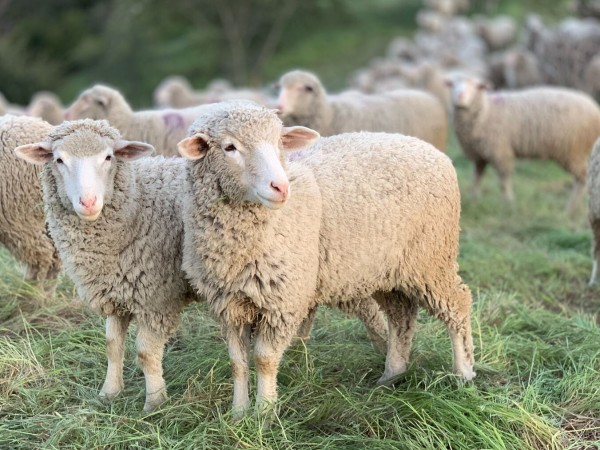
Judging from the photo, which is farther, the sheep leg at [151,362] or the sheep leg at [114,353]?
the sheep leg at [114,353]

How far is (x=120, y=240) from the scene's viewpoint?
346cm

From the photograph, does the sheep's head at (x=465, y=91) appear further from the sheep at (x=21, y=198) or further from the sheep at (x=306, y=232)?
the sheep at (x=21, y=198)

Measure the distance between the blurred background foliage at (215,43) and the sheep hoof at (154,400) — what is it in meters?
19.0

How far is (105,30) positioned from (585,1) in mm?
17149

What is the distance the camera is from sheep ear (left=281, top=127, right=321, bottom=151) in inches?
128

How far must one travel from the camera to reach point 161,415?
343cm

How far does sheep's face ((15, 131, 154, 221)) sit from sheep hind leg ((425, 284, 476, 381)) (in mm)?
1572

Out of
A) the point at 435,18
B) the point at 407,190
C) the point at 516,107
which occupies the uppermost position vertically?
the point at 407,190

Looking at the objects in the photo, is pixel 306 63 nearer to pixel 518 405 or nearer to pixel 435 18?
pixel 435 18

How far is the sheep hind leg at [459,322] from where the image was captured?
3.80 m

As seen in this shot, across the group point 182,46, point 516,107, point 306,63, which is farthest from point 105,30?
point 516,107

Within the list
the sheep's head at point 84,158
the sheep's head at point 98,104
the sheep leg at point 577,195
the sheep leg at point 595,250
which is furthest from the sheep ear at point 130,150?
the sheep leg at point 577,195

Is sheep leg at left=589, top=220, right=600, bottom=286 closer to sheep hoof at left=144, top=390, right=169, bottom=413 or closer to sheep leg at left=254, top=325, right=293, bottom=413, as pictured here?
sheep leg at left=254, top=325, right=293, bottom=413

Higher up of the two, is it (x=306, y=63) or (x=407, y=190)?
(x=407, y=190)
